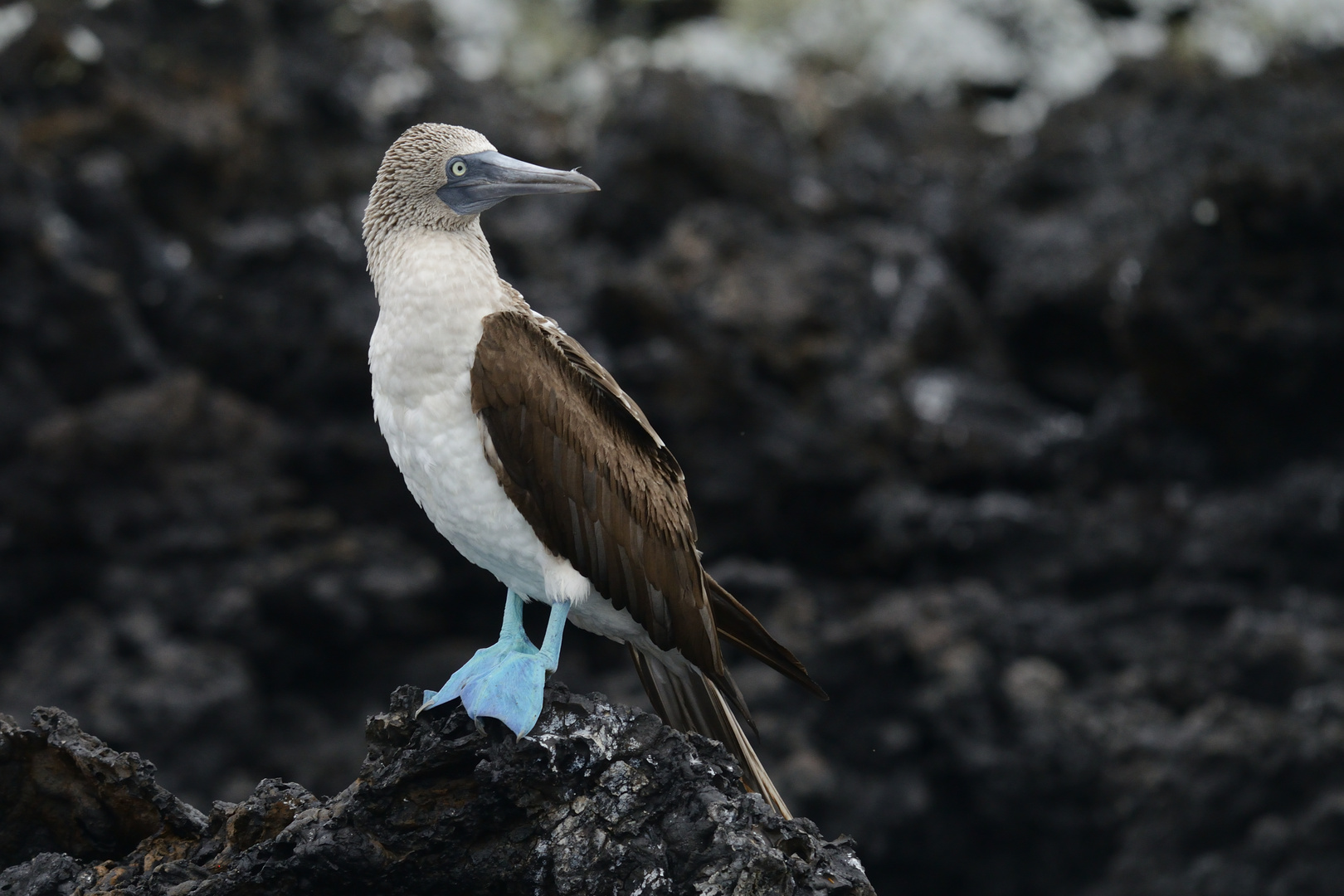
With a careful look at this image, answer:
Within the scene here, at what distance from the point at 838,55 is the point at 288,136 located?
30.8 feet

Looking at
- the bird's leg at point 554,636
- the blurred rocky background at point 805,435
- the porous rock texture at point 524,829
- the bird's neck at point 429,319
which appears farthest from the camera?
the blurred rocky background at point 805,435

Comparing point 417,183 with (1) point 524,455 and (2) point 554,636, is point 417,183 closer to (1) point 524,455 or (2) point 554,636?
(1) point 524,455

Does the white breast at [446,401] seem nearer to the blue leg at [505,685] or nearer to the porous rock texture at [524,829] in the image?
the blue leg at [505,685]

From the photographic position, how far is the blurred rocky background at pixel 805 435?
8.71m

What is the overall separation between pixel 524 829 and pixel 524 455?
49.0 inches

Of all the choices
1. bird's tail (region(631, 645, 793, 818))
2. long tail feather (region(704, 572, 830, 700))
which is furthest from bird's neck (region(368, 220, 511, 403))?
bird's tail (region(631, 645, 793, 818))

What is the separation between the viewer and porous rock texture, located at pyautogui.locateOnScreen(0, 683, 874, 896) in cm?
417

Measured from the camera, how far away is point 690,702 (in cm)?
534

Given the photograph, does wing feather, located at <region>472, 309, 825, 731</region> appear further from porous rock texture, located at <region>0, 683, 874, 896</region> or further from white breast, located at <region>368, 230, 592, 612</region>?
porous rock texture, located at <region>0, 683, 874, 896</region>

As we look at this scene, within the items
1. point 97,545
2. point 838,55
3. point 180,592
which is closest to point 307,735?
point 180,592

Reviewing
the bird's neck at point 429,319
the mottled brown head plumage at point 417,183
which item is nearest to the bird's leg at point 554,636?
the bird's neck at point 429,319

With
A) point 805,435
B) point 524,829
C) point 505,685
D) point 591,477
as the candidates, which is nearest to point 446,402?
point 591,477

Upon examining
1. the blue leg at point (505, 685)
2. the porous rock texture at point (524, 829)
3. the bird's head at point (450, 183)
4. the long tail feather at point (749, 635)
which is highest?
the bird's head at point (450, 183)

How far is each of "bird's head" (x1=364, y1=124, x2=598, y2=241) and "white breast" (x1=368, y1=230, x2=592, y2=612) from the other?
0.19 meters
